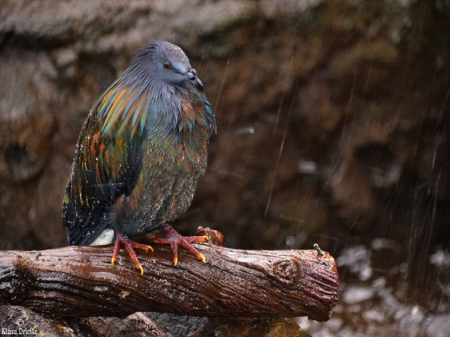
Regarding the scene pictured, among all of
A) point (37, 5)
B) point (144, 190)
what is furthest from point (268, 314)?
point (37, 5)

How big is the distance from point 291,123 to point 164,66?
255 cm

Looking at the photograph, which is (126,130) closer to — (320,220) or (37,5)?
(37,5)

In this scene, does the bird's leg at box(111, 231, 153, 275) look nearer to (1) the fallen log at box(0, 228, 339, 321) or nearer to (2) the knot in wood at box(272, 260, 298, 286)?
(1) the fallen log at box(0, 228, 339, 321)

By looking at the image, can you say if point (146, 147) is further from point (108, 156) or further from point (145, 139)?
point (108, 156)

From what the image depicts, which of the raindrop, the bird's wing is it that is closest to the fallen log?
the bird's wing

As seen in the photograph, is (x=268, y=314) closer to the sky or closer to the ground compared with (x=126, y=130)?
closer to the ground

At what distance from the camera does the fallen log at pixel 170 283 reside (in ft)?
10.3

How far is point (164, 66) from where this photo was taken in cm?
331

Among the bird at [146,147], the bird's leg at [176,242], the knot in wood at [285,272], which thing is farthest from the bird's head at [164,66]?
the knot in wood at [285,272]

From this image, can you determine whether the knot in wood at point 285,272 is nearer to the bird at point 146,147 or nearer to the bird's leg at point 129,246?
the bird at point 146,147

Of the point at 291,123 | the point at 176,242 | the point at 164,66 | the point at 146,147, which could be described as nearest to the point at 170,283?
the point at 176,242

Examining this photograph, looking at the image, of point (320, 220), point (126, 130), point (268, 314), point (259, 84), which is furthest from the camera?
point (320, 220)

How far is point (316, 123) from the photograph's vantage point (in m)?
5.70

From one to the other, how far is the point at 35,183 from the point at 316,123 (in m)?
2.63
